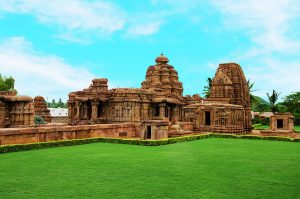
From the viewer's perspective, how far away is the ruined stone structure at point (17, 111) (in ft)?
70.7

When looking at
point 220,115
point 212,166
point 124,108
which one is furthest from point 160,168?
point 124,108

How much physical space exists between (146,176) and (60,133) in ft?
30.2

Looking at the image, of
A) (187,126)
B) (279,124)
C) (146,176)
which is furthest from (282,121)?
(146,176)

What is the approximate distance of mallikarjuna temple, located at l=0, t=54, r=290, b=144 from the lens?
21234 millimetres

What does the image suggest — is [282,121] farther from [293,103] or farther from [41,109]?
[41,109]

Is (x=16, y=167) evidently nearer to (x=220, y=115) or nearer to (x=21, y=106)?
(x=21, y=106)

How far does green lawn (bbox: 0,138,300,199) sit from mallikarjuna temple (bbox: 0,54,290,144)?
7.07 meters

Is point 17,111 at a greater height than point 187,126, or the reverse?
point 17,111

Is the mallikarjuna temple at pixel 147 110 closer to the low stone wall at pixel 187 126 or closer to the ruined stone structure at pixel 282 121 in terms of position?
the low stone wall at pixel 187 126

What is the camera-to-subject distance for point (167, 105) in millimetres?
34906

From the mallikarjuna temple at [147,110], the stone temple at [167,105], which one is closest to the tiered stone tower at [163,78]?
the mallikarjuna temple at [147,110]

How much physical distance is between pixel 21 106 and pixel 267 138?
54.4ft

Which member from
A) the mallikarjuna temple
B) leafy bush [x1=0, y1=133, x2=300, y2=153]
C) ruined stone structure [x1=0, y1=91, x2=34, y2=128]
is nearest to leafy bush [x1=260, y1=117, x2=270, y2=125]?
the mallikarjuna temple

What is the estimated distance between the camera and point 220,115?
26.7 m
